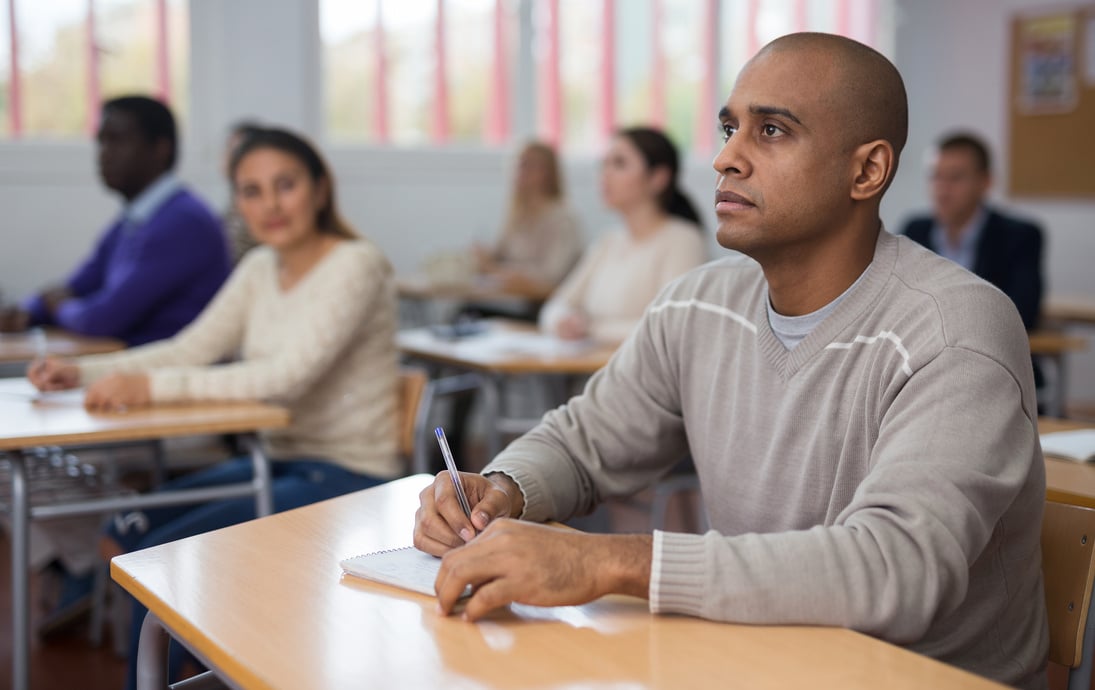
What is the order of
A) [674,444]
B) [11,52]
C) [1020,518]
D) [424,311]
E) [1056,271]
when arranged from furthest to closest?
[1056,271] < [424,311] < [11,52] < [674,444] < [1020,518]

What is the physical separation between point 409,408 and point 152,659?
128cm

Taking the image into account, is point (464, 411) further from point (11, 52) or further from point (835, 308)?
point (835, 308)

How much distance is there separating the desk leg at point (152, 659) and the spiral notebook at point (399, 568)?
0.24 m

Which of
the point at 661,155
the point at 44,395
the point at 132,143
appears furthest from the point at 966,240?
the point at 44,395

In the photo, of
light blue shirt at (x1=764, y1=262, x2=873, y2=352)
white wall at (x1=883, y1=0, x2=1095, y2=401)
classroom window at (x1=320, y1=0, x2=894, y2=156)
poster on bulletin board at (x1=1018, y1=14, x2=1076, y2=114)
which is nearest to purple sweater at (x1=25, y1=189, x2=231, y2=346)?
classroom window at (x1=320, y1=0, x2=894, y2=156)

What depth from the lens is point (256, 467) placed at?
7.45 ft

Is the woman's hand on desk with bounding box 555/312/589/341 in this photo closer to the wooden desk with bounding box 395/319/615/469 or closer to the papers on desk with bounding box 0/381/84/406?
the wooden desk with bounding box 395/319/615/469

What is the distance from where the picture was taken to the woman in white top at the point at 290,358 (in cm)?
240

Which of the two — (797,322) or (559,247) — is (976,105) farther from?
(797,322)

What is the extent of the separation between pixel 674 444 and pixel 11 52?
4027mm

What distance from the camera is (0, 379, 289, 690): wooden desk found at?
2096mm

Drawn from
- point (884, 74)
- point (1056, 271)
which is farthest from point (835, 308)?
point (1056, 271)

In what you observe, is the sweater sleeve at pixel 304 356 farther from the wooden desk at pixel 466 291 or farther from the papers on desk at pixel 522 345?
the wooden desk at pixel 466 291

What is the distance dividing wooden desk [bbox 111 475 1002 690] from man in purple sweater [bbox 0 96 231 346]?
2.31m
